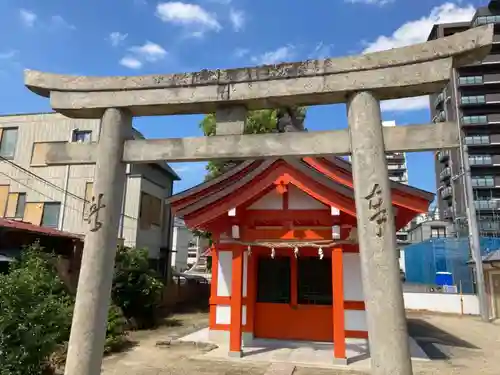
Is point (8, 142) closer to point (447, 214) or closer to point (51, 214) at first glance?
point (51, 214)

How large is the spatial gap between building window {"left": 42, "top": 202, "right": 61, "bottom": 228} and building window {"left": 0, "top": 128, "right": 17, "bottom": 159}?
3590 millimetres

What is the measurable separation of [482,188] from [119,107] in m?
50.8

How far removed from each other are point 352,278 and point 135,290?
834 cm

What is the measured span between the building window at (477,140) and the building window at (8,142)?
46.4m

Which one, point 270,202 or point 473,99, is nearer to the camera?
point 270,202

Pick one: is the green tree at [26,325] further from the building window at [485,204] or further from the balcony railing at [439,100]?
the balcony railing at [439,100]

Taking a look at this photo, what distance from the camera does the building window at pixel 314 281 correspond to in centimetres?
1161

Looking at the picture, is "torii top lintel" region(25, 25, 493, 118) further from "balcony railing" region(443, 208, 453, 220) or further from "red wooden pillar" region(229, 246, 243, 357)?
"balcony railing" region(443, 208, 453, 220)

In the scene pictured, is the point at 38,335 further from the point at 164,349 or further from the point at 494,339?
the point at 494,339

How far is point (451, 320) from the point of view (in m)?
20.0

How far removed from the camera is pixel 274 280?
12078 mm

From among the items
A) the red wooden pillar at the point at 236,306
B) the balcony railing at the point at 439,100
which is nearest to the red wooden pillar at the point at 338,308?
the red wooden pillar at the point at 236,306

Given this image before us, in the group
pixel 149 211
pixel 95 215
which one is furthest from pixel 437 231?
pixel 95 215

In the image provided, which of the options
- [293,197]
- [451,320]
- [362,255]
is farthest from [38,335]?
[451,320]
